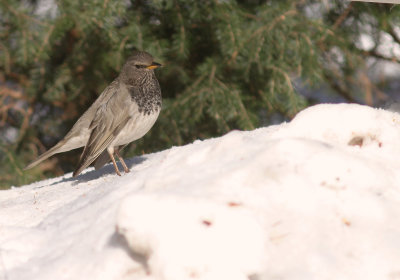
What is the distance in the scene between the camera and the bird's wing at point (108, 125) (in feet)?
12.1

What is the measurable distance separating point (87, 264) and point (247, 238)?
551 mm

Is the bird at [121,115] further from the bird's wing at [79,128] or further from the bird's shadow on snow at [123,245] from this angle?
the bird's shadow on snow at [123,245]

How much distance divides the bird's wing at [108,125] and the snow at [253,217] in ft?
4.62

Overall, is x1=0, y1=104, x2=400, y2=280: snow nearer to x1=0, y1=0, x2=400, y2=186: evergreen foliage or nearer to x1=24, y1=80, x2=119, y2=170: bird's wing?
x1=24, y1=80, x2=119, y2=170: bird's wing

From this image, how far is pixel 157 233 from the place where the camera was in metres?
1.67

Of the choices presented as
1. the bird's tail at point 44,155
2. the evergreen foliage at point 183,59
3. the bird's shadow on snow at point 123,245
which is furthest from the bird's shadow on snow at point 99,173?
the bird's shadow on snow at point 123,245

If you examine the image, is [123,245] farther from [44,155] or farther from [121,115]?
[44,155]

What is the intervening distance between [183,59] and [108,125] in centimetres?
100

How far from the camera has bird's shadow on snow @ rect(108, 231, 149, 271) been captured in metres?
1.77

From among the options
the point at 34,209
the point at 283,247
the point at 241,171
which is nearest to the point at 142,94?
the point at 34,209

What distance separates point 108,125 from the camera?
375 centimetres

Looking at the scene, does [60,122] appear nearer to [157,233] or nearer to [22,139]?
[22,139]

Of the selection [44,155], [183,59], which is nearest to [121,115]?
[44,155]

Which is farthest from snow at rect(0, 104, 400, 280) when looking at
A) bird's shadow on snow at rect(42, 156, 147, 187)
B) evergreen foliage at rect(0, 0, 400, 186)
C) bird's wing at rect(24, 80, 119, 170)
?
evergreen foliage at rect(0, 0, 400, 186)
